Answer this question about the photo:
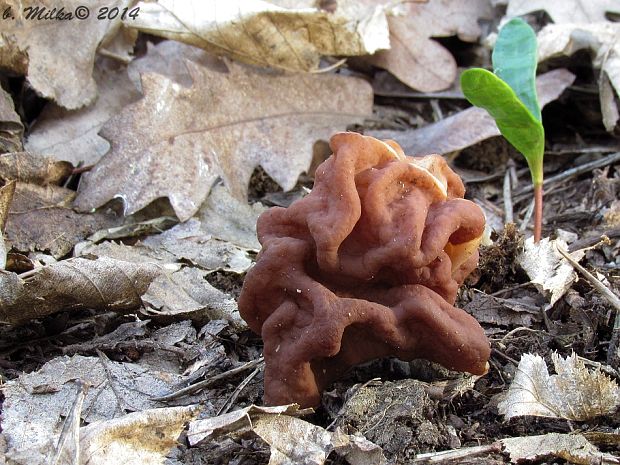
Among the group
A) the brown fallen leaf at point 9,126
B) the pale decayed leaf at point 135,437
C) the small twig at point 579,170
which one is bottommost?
the small twig at point 579,170

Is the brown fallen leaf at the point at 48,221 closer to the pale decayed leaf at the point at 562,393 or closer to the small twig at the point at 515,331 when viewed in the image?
the small twig at the point at 515,331

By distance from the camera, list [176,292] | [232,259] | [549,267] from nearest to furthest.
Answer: [549,267] → [176,292] → [232,259]

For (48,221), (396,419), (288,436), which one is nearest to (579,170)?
(396,419)

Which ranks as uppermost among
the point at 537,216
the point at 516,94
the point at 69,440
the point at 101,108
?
the point at 516,94

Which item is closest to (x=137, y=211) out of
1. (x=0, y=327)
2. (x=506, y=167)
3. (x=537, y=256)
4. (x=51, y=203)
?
(x=51, y=203)

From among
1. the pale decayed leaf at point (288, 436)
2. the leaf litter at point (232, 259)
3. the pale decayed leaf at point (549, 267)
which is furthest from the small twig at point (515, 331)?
the pale decayed leaf at point (288, 436)

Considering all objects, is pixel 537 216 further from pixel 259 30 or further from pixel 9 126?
pixel 9 126

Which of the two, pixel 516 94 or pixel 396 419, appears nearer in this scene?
pixel 396 419

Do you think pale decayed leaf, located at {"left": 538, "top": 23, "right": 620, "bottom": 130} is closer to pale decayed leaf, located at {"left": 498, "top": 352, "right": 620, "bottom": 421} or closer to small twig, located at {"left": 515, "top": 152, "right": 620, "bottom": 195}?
small twig, located at {"left": 515, "top": 152, "right": 620, "bottom": 195}
